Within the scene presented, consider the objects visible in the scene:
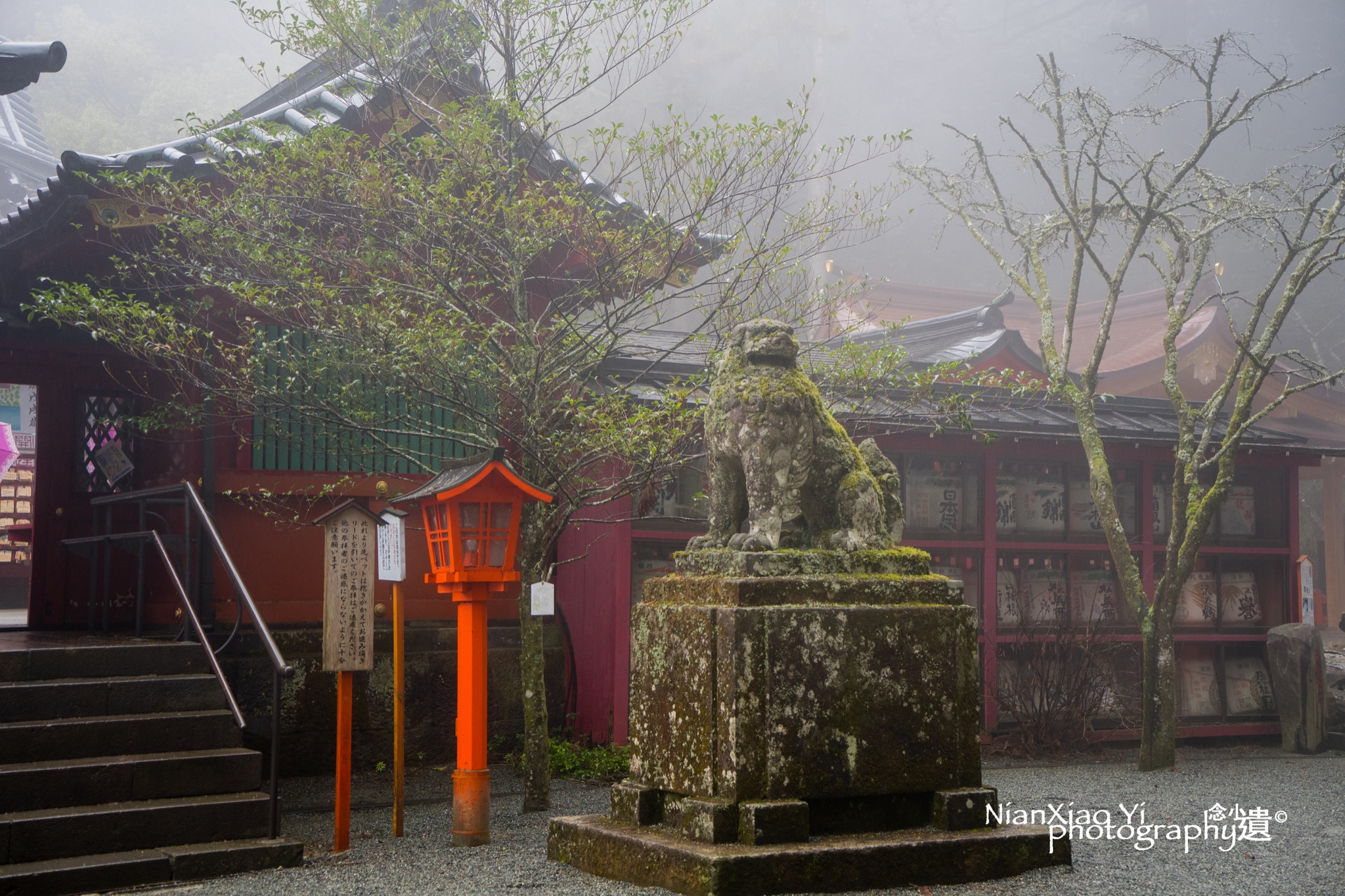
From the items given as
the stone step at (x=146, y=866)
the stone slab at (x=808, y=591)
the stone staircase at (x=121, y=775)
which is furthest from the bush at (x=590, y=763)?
the stone slab at (x=808, y=591)

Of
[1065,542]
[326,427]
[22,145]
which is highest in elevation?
[22,145]

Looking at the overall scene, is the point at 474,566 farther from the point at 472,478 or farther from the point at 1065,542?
the point at 1065,542

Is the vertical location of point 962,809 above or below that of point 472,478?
below

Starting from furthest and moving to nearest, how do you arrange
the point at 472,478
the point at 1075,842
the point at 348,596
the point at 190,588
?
the point at 190,588 < the point at 348,596 < the point at 472,478 < the point at 1075,842

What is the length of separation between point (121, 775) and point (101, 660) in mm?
1000

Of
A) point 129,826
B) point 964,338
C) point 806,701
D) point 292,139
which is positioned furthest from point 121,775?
point 964,338

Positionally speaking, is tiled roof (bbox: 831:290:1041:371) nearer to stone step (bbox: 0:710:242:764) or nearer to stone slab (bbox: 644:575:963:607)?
stone slab (bbox: 644:575:963:607)

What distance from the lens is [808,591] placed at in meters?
4.46

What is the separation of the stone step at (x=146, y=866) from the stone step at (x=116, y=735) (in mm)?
714

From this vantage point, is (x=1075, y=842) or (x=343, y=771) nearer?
(x=1075, y=842)

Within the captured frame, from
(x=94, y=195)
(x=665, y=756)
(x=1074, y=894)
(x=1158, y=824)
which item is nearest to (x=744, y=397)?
(x=665, y=756)

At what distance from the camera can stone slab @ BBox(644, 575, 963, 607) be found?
14.3 ft

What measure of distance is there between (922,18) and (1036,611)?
3547 centimetres

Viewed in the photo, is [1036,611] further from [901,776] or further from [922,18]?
[922,18]
